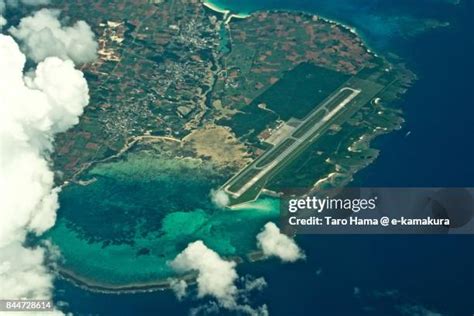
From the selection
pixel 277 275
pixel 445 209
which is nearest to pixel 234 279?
pixel 277 275

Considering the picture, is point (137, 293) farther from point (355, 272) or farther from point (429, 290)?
point (429, 290)

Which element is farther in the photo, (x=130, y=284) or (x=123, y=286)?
(x=130, y=284)

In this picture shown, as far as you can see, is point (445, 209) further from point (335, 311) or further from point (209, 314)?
point (209, 314)

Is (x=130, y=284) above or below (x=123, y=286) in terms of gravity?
above

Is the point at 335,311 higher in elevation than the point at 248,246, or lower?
lower

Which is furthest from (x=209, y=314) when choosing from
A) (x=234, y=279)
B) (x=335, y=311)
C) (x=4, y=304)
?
(x=4, y=304)

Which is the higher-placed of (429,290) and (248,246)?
(248,246)

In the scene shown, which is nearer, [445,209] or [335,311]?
[335,311]

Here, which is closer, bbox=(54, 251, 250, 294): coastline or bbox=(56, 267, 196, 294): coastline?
bbox=(56, 267, 196, 294): coastline

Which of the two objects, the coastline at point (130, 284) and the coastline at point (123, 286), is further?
the coastline at point (130, 284)
